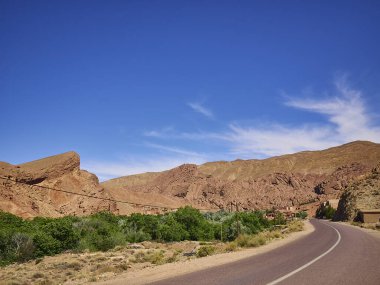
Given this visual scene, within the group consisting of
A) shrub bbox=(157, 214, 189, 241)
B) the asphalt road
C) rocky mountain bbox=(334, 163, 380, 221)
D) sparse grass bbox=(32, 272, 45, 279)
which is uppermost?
rocky mountain bbox=(334, 163, 380, 221)

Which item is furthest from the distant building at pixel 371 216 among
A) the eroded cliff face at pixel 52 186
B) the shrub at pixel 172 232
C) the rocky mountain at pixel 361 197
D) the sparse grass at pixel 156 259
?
the eroded cliff face at pixel 52 186

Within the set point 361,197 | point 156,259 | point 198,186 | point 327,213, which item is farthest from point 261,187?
point 156,259

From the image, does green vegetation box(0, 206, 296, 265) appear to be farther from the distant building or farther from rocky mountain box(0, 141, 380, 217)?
the distant building

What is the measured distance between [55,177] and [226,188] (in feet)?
233

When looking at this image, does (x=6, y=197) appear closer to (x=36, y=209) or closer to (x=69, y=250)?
(x=36, y=209)

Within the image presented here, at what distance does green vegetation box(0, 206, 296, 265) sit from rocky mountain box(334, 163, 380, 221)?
21.1 meters

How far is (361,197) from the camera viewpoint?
62531 mm

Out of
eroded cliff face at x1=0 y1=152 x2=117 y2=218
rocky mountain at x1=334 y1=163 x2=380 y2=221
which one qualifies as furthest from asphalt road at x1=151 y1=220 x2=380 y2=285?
rocky mountain at x1=334 y1=163 x2=380 y2=221

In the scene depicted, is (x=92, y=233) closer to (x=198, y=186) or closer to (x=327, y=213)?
(x=327, y=213)

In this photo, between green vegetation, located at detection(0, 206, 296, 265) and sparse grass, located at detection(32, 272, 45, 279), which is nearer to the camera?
sparse grass, located at detection(32, 272, 45, 279)

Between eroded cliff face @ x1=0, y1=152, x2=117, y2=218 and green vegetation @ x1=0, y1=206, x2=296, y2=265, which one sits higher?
eroded cliff face @ x1=0, y1=152, x2=117, y2=218

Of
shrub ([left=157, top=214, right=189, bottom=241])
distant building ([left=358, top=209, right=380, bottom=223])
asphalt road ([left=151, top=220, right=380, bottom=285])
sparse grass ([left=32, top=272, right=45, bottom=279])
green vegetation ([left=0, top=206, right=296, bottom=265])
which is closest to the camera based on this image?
asphalt road ([left=151, top=220, right=380, bottom=285])

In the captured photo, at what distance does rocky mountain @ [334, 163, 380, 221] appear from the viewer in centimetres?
6038

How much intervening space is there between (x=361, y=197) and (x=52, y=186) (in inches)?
2140
